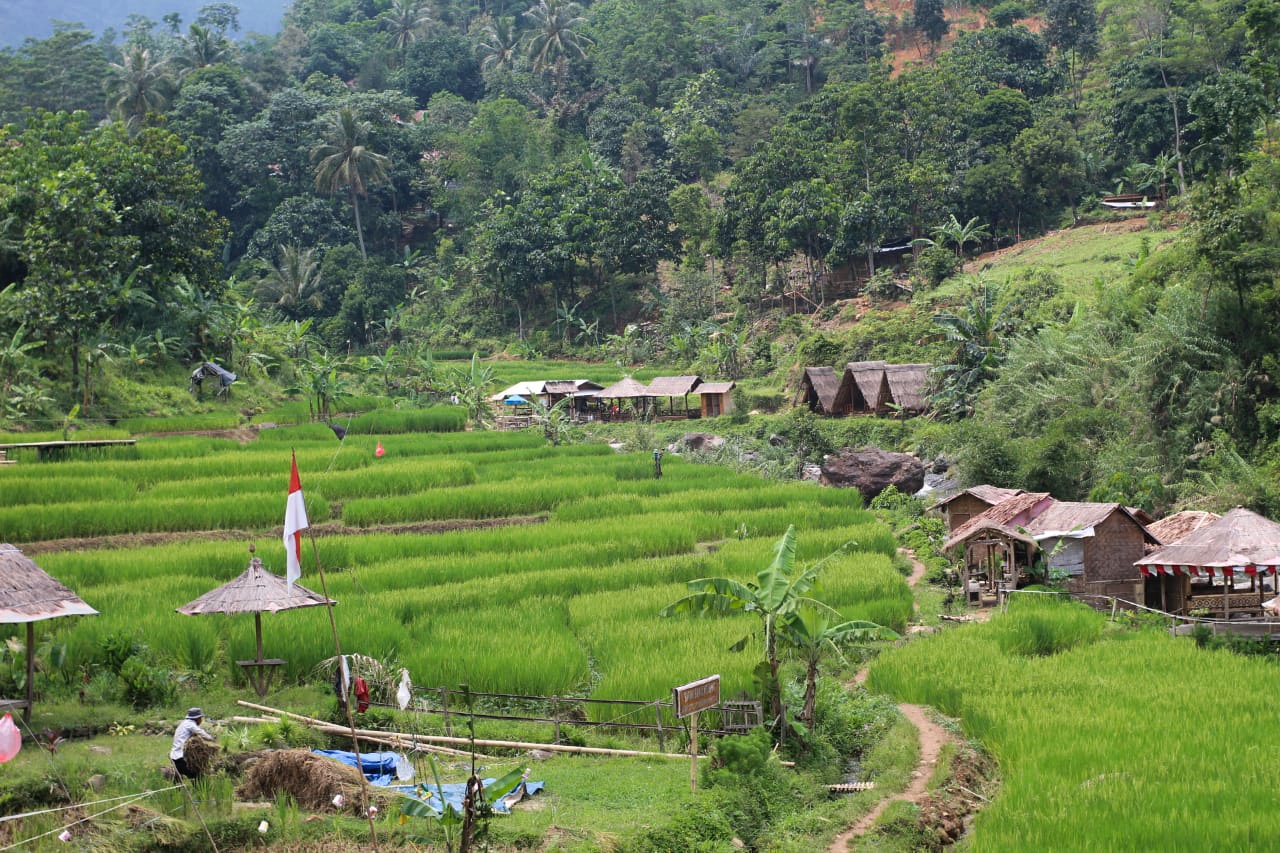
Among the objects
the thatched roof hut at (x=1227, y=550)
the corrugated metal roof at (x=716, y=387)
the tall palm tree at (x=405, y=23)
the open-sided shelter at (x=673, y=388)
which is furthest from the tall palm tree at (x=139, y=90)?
the thatched roof hut at (x=1227, y=550)

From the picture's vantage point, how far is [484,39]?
71.2 m

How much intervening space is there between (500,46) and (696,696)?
214 ft

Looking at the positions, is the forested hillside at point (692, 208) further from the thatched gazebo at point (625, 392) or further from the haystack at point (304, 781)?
the haystack at point (304, 781)

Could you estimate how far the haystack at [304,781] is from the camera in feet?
28.3

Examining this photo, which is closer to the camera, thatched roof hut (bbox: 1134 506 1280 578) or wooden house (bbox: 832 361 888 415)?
thatched roof hut (bbox: 1134 506 1280 578)

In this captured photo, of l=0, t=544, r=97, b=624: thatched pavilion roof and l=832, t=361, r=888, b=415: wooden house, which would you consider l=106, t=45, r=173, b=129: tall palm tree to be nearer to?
l=832, t=361, r=888, b=415: wooden house

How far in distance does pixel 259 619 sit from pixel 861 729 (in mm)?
6284

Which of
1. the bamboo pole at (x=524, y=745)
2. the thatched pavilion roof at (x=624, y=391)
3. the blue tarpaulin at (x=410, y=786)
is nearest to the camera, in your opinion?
the blue tarpaulin at (x=410, y=786)

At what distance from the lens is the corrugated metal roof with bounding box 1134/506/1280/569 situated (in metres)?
13.3

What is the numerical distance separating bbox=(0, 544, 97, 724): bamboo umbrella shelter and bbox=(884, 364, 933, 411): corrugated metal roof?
75.0 feet

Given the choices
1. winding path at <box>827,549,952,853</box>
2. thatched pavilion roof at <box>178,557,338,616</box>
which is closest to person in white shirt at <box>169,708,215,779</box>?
thatched pavilion roof at <box>178,557,338,616</box>

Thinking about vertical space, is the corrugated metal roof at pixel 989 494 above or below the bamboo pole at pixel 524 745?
above

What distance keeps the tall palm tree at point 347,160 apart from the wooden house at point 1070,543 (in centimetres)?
3837

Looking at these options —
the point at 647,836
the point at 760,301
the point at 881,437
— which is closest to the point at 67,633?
the point at 647,836
